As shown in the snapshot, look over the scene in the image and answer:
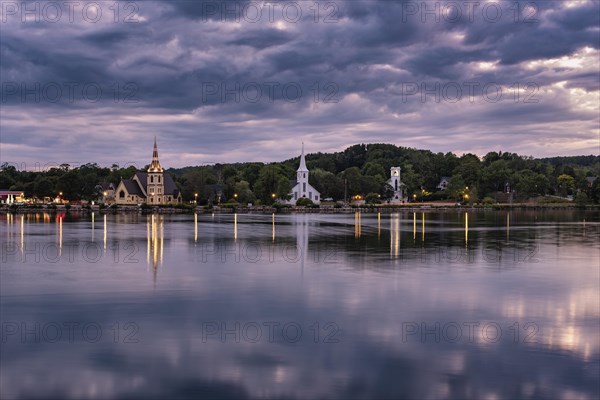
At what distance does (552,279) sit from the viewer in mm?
22078

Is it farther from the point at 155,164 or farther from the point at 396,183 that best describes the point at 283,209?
the point at 396,183

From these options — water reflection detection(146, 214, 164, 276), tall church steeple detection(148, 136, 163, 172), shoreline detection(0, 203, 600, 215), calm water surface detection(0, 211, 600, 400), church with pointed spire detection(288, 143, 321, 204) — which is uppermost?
tall church steeple detection(148, 136, 163, 172)

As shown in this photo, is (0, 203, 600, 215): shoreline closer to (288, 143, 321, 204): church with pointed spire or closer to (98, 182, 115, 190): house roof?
(288, 143, 321, 204): church with pointed spire

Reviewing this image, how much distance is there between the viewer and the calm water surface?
34.1ft

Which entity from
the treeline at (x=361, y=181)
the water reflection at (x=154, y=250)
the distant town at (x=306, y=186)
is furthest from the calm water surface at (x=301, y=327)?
the treeline at (x=361, y=181)

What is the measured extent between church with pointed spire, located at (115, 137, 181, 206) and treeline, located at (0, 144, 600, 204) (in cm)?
339

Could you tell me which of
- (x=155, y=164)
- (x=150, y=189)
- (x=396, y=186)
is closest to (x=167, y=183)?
(x=150, y=189)

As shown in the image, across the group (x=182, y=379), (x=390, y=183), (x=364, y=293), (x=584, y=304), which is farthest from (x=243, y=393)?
(x=390, y=183)

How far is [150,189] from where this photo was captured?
128 metres

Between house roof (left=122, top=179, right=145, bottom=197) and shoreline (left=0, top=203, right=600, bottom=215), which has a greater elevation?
house roof (left=122, top=179, right=145, bottom=197)

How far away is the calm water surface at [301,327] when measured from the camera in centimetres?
1039

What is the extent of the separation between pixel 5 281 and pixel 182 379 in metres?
13.9

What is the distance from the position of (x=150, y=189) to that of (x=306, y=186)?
35.1m

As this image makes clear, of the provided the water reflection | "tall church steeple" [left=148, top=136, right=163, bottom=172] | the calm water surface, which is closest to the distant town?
"tall church steeple" [left=148, top=136, right=163, bottom=172]
